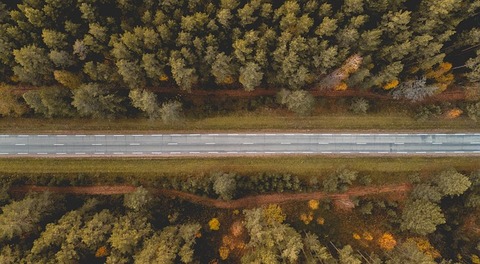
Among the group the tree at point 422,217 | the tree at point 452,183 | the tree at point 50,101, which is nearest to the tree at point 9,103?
the tree at point 50,101

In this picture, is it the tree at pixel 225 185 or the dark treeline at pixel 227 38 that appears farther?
the tree at pixel 225 185

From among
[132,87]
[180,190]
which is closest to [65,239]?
[180,190]

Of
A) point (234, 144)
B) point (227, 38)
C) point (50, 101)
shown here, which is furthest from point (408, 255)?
point (50, 101)

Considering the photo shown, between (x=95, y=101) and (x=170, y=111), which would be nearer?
(x=95, y=101)

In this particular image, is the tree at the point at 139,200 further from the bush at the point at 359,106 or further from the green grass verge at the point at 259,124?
the bush at the point at 359,106

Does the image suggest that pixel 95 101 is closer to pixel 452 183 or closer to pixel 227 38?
pixel 227 38
